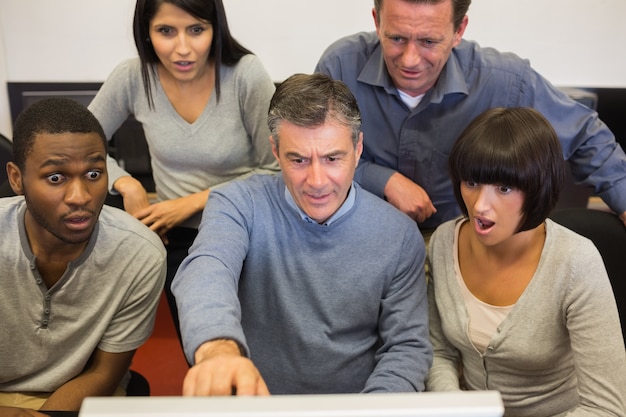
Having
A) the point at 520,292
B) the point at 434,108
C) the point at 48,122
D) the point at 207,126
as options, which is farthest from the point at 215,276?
the point at 434,108

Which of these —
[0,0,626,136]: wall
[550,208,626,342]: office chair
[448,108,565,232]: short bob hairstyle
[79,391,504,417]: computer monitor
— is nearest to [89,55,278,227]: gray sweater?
[448,108,565,232]: short bob hairstyle

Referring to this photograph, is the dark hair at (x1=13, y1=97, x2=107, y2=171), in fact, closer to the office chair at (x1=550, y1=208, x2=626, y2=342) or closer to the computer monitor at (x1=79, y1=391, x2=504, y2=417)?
the computer monitor at (x1=79, y1=391, x2=504, y2=417)

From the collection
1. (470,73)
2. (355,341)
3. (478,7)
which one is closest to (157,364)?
(355,341)

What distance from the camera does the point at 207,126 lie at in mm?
1979

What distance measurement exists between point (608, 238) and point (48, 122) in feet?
4.52

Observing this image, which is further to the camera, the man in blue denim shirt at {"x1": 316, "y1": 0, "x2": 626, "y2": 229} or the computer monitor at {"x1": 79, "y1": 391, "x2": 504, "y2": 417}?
the man in blue denim shirt at {"x1": 316, "y1": 0, "x2": 626, "y2": 229}

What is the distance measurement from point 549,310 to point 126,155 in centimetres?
215

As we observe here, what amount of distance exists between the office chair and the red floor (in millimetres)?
1518

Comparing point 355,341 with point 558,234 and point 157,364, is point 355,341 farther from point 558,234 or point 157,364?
point 157,364

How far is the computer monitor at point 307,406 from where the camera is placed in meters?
0.62

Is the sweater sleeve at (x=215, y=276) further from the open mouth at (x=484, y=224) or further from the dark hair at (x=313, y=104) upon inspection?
the open mouth at (x=484, y=224)

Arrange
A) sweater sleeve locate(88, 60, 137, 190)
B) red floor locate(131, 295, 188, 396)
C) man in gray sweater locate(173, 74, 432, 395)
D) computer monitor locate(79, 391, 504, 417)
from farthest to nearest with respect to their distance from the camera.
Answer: red floor locate(131, 295, 188, 396) → sweater sleeve locate(88, 60, 137, 190) → man in gray sweater locate(173, 74, 432, 395) → computer monitor locate(79, 391, 504, 417)

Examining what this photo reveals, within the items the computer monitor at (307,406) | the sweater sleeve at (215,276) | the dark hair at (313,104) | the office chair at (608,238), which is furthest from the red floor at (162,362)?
the computer monitor at (307,406)

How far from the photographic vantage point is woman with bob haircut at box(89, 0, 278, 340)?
6.27 ft
